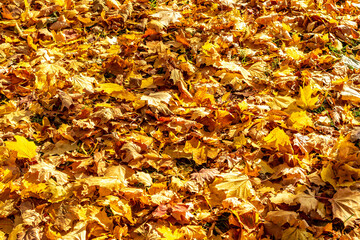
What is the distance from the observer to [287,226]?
1.90 meters

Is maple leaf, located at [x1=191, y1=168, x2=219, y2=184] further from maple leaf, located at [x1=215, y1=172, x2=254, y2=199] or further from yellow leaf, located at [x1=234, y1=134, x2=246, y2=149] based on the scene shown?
yellow leaf, located at [x1=234, y1=134, x2=246, y2=149]

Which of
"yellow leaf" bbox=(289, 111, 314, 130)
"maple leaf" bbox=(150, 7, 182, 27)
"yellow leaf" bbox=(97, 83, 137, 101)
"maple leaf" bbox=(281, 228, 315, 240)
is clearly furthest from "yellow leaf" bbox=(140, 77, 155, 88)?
"maple leaf" bbox=(281, 228, 315, 240)

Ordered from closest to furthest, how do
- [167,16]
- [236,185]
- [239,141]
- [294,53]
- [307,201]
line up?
1. [307,201]
2. [236,185]
3. [239,141]
4. [294,53]
5. [167,16]

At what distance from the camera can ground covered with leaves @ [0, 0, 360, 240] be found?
6.49 ft

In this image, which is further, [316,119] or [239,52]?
[239,52]

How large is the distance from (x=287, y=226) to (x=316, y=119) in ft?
3.20

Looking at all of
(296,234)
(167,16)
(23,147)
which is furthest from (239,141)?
(167,16)

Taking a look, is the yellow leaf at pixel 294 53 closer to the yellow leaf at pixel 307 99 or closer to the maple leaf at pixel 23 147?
the yellow leaf at pixel 307 99

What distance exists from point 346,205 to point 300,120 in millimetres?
745

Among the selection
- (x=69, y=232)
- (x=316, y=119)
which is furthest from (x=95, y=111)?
(x=316, y=119)

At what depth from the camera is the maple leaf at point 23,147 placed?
2.28m

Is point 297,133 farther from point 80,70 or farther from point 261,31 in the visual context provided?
point 80,70

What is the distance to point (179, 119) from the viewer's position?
8.20 feet

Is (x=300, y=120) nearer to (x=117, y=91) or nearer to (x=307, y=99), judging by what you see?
(x=307, y=99)
